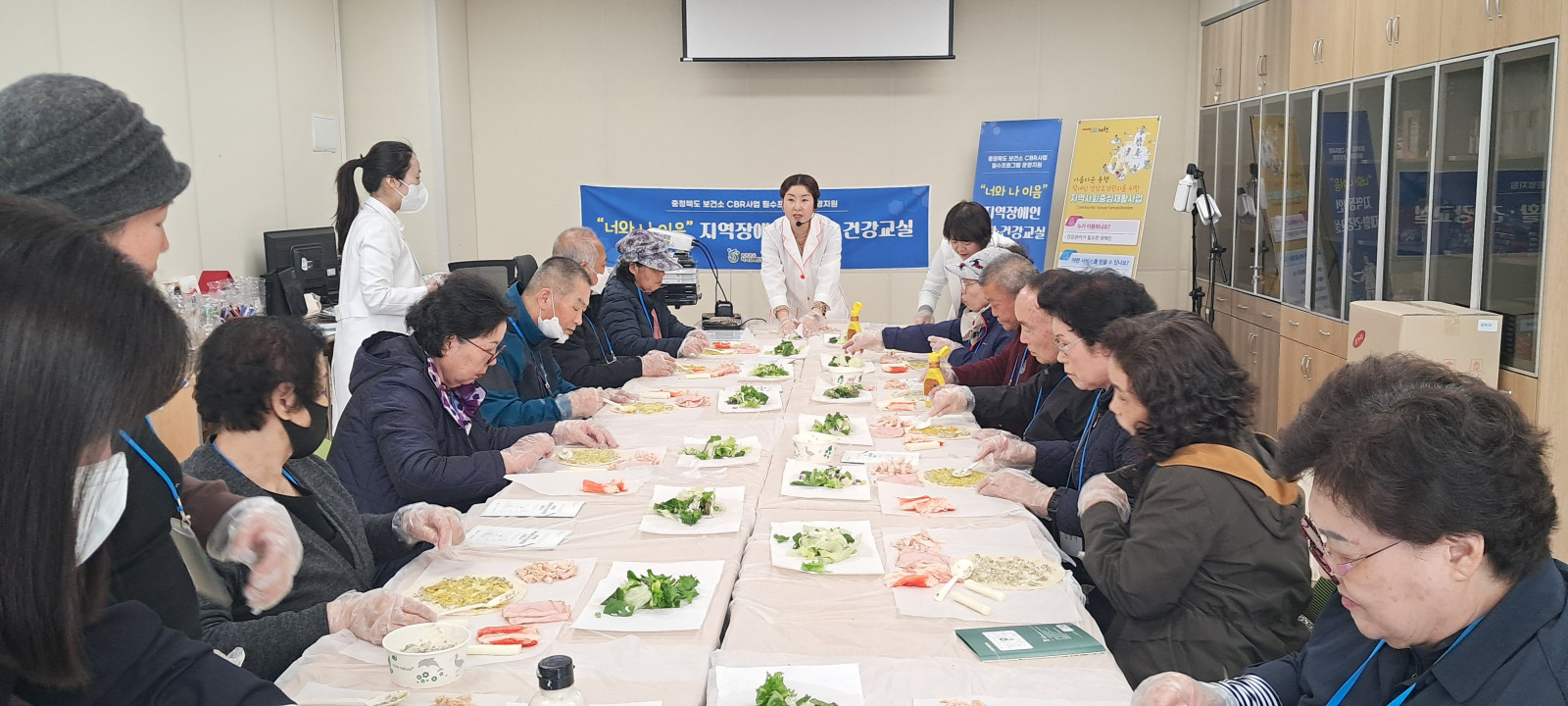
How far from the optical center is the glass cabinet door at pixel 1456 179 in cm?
416

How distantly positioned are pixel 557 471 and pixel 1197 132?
20.3ft

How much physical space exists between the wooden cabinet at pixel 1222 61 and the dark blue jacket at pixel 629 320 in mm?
3970

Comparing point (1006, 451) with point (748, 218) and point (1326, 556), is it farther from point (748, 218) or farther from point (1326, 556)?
point (748, 218)

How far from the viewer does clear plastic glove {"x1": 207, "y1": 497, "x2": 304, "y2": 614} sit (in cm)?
149

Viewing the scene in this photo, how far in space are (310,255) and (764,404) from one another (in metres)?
3.21

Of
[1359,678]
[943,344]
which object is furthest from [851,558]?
[943,344]

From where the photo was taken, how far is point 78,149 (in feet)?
4.27

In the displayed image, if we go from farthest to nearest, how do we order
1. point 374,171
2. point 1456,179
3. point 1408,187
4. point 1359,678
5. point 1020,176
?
point 1020,176 → point 374,171 → point 1408,187 → point 1456,179 → point 1359,678

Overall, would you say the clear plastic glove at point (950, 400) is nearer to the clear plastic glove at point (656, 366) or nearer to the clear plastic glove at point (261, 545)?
the clear plastic glove at point (656, 366)

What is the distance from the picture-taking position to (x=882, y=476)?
2.99 metres

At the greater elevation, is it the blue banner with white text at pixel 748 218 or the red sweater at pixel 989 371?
the blue banner with white text at pixel 748 218

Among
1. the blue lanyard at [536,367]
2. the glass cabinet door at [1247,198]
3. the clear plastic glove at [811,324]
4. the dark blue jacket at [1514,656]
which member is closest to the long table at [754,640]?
the dark blue jacket at [1514,656]

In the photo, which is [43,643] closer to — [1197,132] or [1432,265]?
[1432,265]

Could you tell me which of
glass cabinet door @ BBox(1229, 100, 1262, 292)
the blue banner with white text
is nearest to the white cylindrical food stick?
glass cabinet door @ BBox(1229, 100, 1262, 292)
